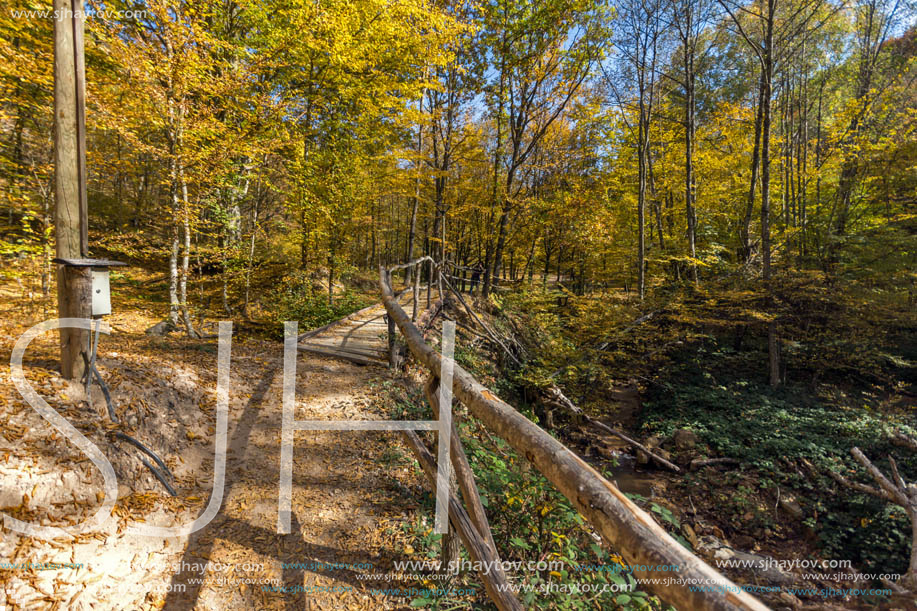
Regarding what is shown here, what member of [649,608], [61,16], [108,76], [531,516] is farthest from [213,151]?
[649,608]

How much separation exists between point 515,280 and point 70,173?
8.76m

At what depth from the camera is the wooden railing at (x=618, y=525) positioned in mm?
905

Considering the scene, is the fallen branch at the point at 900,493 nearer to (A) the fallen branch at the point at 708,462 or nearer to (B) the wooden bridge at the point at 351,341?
(A) the fallen branch at the point at 708,462

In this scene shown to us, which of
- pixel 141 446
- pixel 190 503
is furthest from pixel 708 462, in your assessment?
pixel 141 446

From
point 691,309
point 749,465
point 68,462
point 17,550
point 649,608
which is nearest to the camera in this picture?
point 17,550

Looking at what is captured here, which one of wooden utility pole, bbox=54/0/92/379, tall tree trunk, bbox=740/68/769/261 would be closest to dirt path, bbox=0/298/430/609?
wooden utility pole, bbox=54/0/92/379

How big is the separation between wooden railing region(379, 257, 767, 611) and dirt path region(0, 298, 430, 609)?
139 centimetres

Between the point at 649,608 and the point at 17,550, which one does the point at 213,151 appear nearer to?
the point at 17,550

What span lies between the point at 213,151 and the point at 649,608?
876 centimetres

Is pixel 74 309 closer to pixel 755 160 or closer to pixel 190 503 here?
pixel 190 503

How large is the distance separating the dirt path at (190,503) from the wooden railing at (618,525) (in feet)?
4.56

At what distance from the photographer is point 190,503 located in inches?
119

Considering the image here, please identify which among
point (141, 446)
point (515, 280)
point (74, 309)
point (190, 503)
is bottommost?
point (190, 503)

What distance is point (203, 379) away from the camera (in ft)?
15.3
